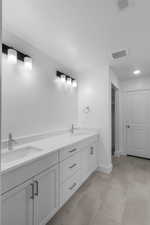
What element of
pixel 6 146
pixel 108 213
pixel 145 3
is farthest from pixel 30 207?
pixel 145 3

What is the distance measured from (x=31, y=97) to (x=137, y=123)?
3.21m

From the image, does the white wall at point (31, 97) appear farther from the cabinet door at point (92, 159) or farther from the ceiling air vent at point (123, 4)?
the ceiling air vent at point (123, 4)

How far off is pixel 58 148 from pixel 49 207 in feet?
2.19

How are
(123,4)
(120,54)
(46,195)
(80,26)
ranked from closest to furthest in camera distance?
(123,4) → (46,195) → (80,26) → (120,54)

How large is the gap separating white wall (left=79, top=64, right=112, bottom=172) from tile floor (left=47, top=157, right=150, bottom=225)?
1.39 feet

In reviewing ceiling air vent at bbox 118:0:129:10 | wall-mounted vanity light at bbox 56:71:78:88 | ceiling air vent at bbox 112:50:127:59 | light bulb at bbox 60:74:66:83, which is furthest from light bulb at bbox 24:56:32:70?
ceiling air vent at bbox 112:50:127:59

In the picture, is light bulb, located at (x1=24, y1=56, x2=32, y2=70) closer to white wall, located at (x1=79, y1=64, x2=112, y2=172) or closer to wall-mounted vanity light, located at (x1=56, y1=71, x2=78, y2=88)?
wall-mounted vanity light, located at (x1=56, y1=71, x2=78, y2=88)

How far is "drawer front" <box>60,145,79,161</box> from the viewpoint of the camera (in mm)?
1630

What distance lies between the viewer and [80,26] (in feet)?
4.96

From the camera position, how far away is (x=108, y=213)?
1.60 meters

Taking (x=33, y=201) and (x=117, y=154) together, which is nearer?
(x=33, y=201)

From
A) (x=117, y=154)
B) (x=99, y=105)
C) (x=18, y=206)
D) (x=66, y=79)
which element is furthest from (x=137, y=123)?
(x=18, y=206)

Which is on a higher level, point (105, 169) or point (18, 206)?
point (18, 206)

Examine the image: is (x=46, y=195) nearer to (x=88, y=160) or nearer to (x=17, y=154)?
(x=17, y=154)
